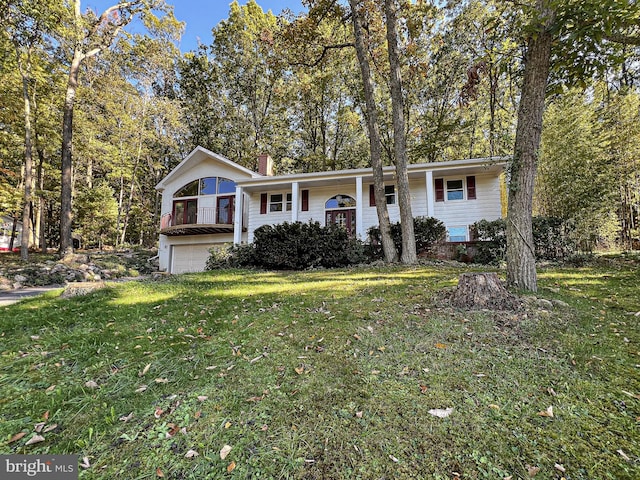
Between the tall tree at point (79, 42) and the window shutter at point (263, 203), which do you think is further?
the window shutter at point (263, 203)

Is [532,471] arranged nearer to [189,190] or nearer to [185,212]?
[185,212]

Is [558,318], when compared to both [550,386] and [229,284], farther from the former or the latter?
[229,284]

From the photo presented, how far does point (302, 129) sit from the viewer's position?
2192 centimetres

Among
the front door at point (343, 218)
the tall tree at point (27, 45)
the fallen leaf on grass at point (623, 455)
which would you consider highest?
the tall tree at point (27, 45)

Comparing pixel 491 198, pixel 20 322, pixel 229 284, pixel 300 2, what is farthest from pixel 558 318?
pixel 300 2

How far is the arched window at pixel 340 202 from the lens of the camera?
14.5 meters

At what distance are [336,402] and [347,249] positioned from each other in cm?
820

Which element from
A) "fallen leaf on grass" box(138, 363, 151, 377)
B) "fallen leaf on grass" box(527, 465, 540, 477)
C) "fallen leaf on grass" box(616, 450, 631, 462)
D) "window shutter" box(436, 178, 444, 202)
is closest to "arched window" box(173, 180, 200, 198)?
"window shutter" box(436, 178, 444, 202)

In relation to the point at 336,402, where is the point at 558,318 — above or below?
above

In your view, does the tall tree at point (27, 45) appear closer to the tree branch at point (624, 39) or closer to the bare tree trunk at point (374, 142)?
the bare tree trunk at point (374, 142)

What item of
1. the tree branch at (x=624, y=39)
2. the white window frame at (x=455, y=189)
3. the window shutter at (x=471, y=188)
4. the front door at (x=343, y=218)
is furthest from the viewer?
the front door at (x=343, y=218)

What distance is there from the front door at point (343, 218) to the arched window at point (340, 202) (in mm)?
252

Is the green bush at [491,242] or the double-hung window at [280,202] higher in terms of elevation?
the double-hung window at [280,202]

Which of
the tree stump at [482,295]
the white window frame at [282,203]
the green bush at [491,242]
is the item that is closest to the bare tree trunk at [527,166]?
the tree stump at [482,295]
